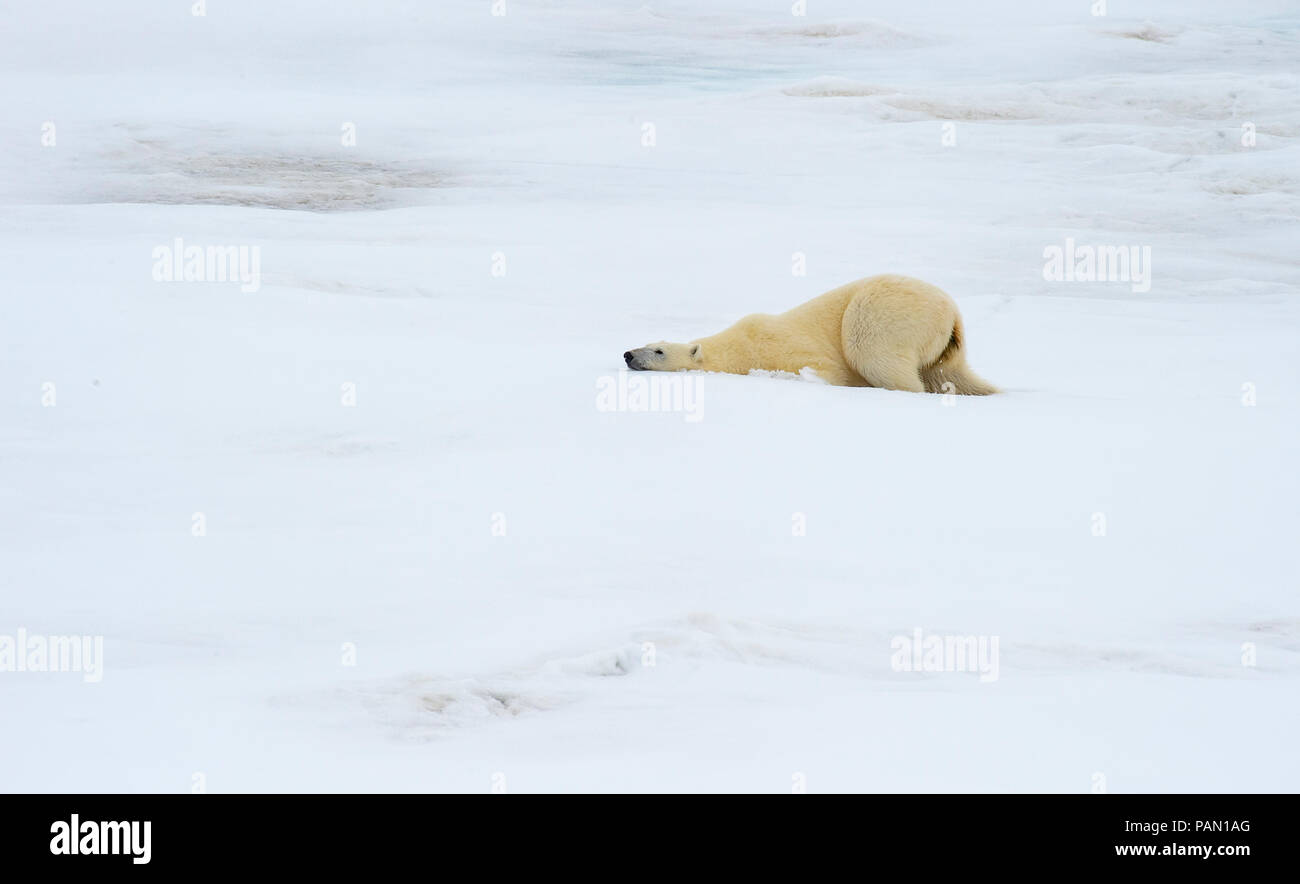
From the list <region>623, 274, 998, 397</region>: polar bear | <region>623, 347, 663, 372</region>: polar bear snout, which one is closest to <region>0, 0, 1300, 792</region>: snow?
<region>623, 347, 663, 372</region>: polar bear snout

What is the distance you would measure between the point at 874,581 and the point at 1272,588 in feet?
3.83

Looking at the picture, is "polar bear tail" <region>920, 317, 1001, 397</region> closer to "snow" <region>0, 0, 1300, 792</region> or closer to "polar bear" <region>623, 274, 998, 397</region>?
"polar bear" <region>623, 274, 998, 397</region>

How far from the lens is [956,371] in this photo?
6.50 metres

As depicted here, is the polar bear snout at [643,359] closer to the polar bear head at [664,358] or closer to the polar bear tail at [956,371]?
the polar bear head at [664,358]

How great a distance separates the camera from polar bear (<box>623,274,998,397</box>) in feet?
20.9

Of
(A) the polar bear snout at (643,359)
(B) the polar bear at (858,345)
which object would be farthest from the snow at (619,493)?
(B) the polar bear at (858,345)

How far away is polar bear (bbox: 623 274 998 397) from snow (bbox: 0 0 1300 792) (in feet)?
1.03

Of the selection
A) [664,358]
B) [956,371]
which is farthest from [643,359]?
[956,371]

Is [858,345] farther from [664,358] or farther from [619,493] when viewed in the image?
[619,493]

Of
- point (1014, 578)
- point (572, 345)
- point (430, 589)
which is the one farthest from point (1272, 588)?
point (572, 345)

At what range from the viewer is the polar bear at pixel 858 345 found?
6.37m

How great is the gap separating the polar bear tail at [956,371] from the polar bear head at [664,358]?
1.13 m

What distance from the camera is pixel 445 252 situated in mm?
9266

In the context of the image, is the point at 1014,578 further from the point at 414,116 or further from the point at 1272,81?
the point at 1272,81
